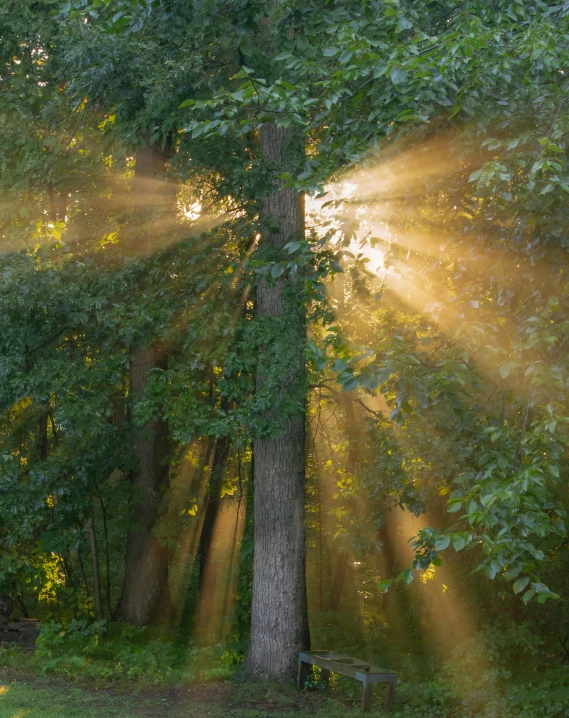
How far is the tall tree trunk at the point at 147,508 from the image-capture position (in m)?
13.8

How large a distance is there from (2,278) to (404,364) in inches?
281

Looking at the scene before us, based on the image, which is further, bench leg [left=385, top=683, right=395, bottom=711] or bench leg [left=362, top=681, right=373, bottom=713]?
bench leg [left=385, top=683, right=395, bottom=711]

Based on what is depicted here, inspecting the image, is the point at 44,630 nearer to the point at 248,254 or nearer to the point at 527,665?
the point at 248,254

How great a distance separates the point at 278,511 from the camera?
10.7 metres

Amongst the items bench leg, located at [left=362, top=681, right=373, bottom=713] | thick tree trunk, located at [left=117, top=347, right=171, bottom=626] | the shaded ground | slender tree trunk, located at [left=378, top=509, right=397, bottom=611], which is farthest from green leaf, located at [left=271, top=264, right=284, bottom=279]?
slender tree trunk, located at [left=378, top=509, right=397, bottom=611]

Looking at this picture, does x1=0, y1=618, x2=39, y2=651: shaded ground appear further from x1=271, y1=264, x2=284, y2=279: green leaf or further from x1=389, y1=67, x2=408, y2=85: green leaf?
x1=389, y1=67, x2=408, y2=85: green leaf

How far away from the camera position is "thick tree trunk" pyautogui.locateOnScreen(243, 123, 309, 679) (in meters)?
10.5

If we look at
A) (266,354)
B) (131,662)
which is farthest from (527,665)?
(266,354)

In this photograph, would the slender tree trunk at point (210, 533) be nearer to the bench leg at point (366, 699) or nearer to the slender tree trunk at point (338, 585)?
the slender tree trunk at point (338, 585)

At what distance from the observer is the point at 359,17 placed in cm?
795

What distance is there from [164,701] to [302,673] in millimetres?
Result: 1772

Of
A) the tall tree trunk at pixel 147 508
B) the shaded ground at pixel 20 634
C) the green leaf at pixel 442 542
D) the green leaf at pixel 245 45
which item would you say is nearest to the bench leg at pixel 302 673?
the shaded ground at pixel 20 634

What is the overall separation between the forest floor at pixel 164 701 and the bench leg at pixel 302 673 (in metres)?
0.15

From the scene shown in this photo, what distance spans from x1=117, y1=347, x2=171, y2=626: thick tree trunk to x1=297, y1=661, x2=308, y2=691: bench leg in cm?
469
